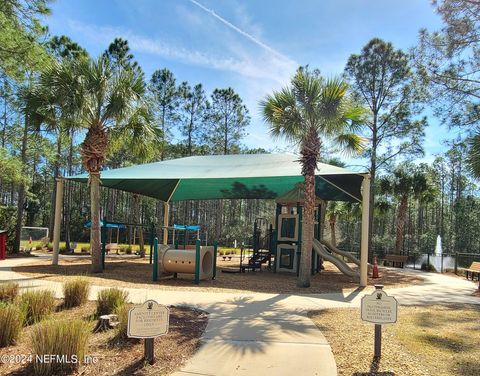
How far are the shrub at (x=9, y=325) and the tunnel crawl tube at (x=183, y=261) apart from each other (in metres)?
7.45

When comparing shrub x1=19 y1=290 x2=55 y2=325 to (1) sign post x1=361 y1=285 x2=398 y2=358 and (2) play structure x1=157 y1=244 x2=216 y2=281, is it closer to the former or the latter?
(1) sign post x1=361 y1=285 x2=398 y2=358

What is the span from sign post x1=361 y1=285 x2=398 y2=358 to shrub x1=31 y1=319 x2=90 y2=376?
3.36 metres

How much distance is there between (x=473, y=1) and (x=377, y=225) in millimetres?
50422

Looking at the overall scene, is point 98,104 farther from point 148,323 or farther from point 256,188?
point 148,323

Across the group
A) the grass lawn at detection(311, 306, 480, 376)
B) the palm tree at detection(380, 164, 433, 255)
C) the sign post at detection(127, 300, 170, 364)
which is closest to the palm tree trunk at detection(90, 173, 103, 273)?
the grass lawn at detection(311, 306, 480, 376)

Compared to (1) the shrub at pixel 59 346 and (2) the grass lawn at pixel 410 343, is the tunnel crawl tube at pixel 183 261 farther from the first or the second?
(1) the shrub at pixel 59 346

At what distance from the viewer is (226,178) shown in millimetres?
14766

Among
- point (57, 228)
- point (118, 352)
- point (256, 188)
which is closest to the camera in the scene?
point (118, 352)

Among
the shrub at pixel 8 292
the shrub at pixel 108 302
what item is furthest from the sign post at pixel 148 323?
the shrub at pixel 8 292

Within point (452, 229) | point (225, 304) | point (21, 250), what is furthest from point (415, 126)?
point (452, 229)

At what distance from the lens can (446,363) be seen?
5.47 m

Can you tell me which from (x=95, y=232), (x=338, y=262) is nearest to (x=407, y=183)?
(x=338, y=262)

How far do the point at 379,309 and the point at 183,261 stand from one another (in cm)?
854

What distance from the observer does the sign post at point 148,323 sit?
488 centimetres
